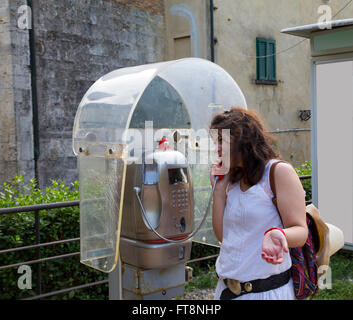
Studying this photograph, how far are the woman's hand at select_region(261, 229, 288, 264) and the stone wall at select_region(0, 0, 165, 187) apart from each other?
686 cm

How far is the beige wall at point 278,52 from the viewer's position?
12.1 metres

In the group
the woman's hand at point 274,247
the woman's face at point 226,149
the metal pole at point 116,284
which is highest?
the woman's face at point 226,149

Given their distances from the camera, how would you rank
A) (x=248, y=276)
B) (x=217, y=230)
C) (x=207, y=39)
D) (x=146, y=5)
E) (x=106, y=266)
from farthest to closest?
(x=207, y=39), (x=146, y=5), (x=106, y=266), (x=217, y=230), (x=248, y=276)

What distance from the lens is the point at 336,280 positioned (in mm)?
5348

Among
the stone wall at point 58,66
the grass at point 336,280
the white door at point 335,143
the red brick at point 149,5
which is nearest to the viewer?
the grass at point 336,280

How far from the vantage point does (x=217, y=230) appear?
2.46 meters

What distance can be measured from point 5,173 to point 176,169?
5554 millimetres

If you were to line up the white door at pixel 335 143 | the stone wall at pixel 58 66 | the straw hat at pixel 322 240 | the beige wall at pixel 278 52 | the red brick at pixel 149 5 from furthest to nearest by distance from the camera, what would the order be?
the beige wall at pixel 278 52 < the red brick at pixel 149 5 < the stone wall at pixel 58 66 < the white door at pixel 335 143 < the straw hat at pixel 322 240

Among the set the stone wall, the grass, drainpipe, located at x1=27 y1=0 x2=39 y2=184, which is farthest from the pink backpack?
drainpipe, located at x1=27 y1=0 x2=39 y2=184

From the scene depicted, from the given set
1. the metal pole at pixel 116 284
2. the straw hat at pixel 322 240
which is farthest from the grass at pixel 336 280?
the straw hat at pixel 322 240

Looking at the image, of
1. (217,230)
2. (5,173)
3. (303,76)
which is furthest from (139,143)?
(303,76)

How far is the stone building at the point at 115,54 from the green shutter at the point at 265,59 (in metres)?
0.03

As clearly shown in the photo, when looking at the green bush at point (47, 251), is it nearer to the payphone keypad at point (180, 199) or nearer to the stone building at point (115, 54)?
the payphone keypad at point (180, 199)
